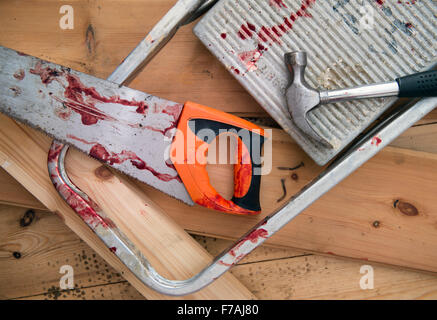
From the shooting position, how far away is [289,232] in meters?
0.61

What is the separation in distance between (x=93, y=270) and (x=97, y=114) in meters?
0.33

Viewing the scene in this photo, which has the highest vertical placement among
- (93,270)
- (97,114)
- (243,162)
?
(97,114)

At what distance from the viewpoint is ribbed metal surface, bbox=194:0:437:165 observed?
0.53m

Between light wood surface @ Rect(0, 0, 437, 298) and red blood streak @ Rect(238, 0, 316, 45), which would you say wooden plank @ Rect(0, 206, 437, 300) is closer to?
light wood surface @ Rect(0, 0, 437, 298)

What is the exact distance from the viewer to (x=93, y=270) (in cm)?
68

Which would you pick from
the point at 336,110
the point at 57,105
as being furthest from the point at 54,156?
the point at 336,110

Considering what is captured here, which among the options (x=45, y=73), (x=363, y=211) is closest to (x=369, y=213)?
(x=363, y=211)

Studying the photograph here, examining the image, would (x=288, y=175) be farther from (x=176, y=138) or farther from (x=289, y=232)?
(x=176, y=138)

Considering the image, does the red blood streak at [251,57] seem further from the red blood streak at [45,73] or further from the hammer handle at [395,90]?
the red blood streak at [45,73]

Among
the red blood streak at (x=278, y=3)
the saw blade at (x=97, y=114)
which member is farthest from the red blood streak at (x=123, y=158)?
the red blood streak at (x=278, y=3)

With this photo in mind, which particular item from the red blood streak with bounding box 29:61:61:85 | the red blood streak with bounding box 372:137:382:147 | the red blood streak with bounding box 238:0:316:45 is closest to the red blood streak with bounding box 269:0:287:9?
the red blood streak with bounding box 238:0:316:45

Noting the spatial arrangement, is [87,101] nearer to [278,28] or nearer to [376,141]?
[278,28]

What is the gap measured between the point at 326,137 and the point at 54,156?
46cm

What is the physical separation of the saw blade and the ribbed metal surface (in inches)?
5.7
